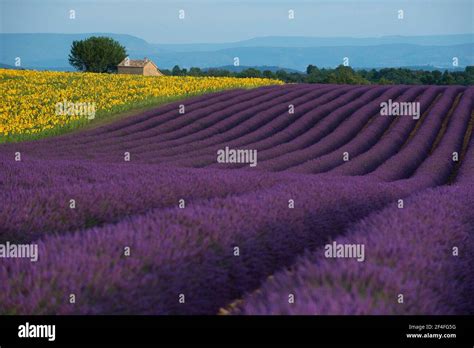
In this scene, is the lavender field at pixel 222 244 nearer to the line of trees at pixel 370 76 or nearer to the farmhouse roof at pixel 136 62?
the line of trees at pixel 370 76

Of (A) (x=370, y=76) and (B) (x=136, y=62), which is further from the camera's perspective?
(B) (x=136, y=62)

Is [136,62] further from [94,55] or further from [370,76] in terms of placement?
[370,76]

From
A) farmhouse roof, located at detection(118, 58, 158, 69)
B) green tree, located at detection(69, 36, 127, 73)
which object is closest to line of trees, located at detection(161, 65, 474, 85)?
farmhouse roof, located at detection(118, 58, 158, 69)

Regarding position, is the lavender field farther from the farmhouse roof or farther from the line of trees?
the farmhouse roof

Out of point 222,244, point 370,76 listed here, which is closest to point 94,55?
point 370,76

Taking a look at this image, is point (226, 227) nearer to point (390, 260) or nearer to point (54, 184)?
point (390, 260)

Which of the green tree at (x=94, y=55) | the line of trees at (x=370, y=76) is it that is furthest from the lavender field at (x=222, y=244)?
the green tree at (x=94, y=55)

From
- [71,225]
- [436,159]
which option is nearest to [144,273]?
[71,225]
